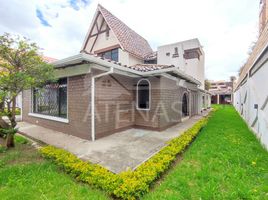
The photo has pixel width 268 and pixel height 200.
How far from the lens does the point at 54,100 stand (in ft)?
25.6

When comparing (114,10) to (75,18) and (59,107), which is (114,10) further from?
(59,107)

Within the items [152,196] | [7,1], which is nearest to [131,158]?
[152,196]

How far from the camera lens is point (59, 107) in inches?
296

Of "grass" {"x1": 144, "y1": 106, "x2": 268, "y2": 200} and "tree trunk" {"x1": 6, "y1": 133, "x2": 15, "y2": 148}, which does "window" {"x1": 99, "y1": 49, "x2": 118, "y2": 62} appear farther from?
"grass" {"x1": 144, "y1": 106, "x2": 268, "y2": 200}

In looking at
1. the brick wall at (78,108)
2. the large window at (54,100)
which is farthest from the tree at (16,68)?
the large window at (54,100)

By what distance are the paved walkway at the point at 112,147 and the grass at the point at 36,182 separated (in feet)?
2.82

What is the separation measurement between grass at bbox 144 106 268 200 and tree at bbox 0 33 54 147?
467 cm

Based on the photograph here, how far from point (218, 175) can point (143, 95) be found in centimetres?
Answer: 542

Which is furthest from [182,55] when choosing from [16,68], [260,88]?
[16,68]

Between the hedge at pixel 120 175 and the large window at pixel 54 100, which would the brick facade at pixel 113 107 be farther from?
the hedge at pixel 120 175

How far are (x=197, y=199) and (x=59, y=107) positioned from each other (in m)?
6.95

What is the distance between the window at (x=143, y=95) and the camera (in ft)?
26.6

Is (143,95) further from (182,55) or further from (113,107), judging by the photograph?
(182,55)

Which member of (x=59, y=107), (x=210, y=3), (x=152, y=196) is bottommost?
(x=152, y=196)
